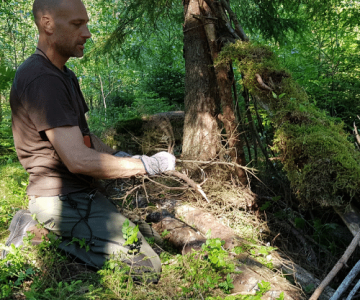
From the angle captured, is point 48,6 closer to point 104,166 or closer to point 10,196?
point 104,166

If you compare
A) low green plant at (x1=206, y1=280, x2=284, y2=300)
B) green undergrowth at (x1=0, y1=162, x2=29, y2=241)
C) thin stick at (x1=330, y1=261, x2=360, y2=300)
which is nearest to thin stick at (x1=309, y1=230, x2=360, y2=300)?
thin stick at (x1=330, y1=261, x2=360, y2=300)

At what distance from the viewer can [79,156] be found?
7.91ft

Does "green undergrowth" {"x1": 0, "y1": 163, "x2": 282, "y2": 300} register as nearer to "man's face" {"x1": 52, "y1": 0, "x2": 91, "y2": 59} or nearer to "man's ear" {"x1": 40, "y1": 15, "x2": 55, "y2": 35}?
"man's face" {"x1": 52, "y1": 0, "x2": 91, "y2": 59}

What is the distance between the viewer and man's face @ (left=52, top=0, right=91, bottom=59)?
2572 mm

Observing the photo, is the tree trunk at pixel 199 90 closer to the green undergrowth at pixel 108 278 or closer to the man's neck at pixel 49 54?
the green undergrowth at pixel 108 278

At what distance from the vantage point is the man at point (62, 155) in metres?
2.41

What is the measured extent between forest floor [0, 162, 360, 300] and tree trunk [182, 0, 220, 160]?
2.49ft

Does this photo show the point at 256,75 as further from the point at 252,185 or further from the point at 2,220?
the point at 2,220

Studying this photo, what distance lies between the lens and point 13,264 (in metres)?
2.50

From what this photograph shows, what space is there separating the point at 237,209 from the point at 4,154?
6.15m

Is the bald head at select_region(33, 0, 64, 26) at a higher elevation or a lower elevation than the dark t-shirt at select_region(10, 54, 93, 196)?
higher

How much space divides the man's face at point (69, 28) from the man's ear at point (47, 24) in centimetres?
3

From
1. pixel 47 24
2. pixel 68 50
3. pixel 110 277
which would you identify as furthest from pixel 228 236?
pixel 47 24

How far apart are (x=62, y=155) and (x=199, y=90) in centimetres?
299
